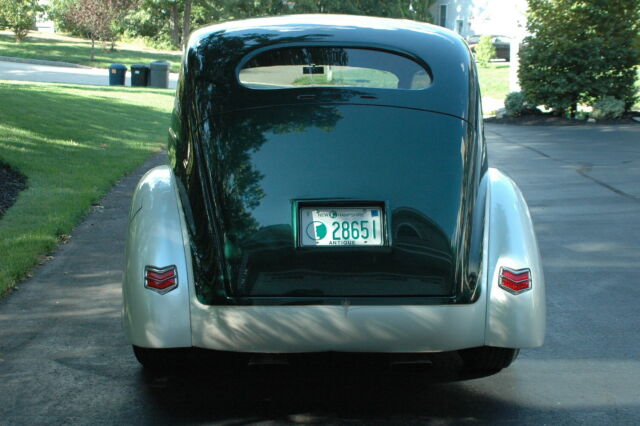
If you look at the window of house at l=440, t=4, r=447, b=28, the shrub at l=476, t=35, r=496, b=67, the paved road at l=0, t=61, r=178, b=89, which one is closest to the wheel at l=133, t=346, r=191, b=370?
the paved road at l=0, t=61, r=178, b=89

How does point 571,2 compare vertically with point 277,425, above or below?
above

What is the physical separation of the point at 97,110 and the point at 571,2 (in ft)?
38.5

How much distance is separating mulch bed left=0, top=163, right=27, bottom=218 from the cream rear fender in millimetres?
4725

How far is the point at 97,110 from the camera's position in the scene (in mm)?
18438

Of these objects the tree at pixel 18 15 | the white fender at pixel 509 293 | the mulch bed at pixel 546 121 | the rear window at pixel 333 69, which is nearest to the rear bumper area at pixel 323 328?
the white fender at pixel 509 293

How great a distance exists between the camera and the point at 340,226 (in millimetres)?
4203

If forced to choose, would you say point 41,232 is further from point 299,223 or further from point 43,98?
point 43,98

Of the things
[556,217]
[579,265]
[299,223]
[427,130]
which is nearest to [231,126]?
[299,223]

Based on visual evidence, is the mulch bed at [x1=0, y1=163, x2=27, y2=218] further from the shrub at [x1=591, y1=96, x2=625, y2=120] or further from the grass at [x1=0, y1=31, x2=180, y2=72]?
the grass at [x1=0, y1=31, x2=180, y2=72]

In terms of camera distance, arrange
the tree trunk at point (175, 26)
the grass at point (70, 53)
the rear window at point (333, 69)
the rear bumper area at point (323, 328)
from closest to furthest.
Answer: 1. the rear bumper area at point (323, 328)
2. the rear window at point (333, 69)
3. the grass at point (70, 53)
4. the tree trunk at point (175, 26)

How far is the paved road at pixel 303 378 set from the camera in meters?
4.26

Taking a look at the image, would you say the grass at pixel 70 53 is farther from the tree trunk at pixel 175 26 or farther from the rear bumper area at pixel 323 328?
the rear bumper area at pixel 323 328

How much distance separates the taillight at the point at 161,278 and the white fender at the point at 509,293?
4.91 ft

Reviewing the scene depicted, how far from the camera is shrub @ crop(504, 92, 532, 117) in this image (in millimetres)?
21844
